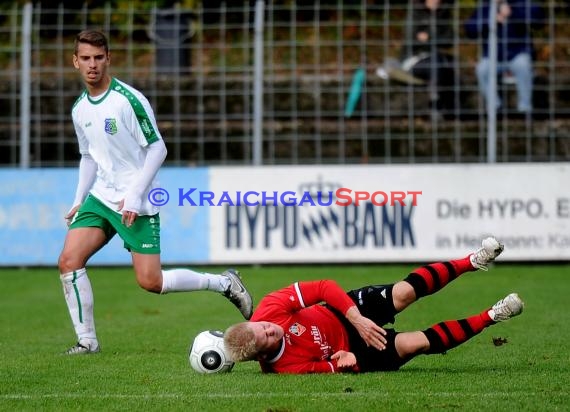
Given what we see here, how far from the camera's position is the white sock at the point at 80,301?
9820mm

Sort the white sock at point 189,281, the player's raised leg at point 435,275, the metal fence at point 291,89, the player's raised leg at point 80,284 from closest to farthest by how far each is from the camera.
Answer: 1. the player's raised leg at point 435,275
2. the white sock at point 189,281
3. the player's raised leg at point 80,284
4. the metal fence at point 291,89

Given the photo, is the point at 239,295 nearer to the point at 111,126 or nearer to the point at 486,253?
the point at 111,126

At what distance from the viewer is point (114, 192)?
9.67 meters

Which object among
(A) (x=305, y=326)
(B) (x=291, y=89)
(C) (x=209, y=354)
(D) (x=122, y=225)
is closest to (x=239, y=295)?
(D) (x=122, y=225)

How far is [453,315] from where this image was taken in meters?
12.6

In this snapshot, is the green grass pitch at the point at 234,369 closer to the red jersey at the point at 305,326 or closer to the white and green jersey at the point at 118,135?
the red jersey at the point at 305,326

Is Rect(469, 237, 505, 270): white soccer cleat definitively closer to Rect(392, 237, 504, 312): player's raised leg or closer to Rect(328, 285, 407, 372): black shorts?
Rect(392, 237, 504, 312): player's raised leg

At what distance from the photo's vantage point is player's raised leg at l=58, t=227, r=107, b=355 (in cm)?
973

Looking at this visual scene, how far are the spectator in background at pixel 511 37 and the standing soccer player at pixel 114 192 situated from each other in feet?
31.3

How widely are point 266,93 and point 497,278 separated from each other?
456cm

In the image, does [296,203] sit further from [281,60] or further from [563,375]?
[563,375]

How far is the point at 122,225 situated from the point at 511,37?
10263 mm

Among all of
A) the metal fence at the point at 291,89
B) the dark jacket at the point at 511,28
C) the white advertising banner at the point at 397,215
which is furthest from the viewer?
the metal fence at the point at 291,89

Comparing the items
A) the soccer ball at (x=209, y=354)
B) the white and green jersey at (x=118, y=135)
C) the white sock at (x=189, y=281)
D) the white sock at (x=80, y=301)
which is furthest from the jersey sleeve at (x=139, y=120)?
the soccer ball at (x=209, y=354)
